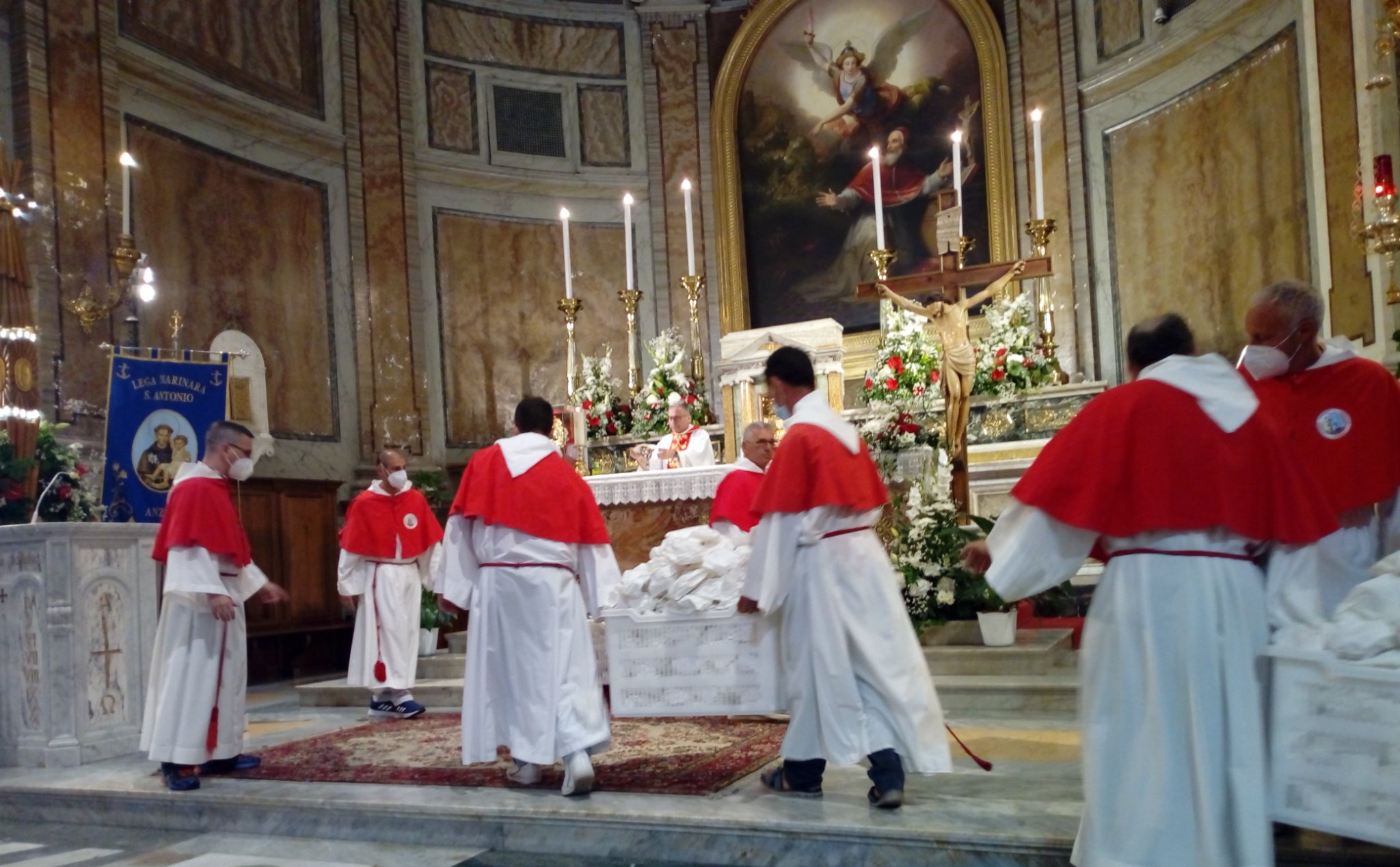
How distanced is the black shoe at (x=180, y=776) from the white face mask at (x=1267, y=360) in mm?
4878

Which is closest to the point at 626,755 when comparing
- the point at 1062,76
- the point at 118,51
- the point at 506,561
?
Result: the point at 506,561

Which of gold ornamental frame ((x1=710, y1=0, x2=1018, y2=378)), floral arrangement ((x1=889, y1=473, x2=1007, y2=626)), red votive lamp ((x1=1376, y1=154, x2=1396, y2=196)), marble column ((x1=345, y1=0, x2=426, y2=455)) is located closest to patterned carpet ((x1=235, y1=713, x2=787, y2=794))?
floral arrangement ((x1=889, y1=473, x2=1007, y2=626))

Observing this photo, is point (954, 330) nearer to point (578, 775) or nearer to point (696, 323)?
point (696, 323)

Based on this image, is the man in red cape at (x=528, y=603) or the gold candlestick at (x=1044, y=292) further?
the gold candlestick at (x=1044, y=292)

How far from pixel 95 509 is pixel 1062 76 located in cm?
965

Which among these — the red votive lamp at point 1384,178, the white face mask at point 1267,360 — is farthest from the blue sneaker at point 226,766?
the red votive lamp at point 1384,178

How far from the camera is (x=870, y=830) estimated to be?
410cm

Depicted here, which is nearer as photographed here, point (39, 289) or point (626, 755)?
point (626, 755)

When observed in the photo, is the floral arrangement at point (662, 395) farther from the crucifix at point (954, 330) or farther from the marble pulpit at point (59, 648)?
the marble pulpit at point (59, 648)

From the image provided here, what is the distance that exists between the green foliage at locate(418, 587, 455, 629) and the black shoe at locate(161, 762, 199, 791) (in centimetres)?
367

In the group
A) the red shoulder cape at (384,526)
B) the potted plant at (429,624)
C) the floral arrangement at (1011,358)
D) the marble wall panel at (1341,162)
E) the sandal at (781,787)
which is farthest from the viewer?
the floral arrangement at (1011,358)

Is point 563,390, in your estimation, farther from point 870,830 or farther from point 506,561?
point 870,830

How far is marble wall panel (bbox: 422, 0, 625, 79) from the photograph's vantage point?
13.6 m

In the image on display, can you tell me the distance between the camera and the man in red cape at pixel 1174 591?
3.15 m
